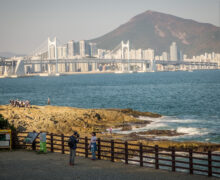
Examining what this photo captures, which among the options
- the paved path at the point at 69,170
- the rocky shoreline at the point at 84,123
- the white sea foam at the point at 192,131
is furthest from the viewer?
the white sea foam at the point at 192,131

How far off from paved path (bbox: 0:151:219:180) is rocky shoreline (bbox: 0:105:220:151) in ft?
30.0

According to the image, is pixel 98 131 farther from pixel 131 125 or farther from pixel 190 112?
pixel 190 112

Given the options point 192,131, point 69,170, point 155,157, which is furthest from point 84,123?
point 155,157

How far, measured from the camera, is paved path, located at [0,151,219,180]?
13062 mm

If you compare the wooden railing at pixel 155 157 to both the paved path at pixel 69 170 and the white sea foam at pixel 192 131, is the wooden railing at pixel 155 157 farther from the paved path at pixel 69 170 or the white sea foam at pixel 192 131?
the white sea foam at pixel 192 131

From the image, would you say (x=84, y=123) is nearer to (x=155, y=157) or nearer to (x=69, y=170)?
(x=69, y=170)

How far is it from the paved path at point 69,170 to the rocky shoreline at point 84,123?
9141 mm

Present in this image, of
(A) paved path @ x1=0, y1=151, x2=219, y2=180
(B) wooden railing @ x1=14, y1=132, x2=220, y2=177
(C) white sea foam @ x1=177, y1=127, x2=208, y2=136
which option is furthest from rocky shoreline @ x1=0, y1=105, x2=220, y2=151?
(A) paved path @ x1=0, y1=151, x2=219, y2=180

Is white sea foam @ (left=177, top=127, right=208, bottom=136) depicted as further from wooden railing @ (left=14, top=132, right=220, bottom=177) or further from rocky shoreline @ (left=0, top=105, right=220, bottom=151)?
wooden railing @ (left=14, top=132, right=220, bottom=177)

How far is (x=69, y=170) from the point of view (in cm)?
1397

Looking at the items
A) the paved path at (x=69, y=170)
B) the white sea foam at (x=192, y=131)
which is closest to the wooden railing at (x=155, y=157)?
the paved path at (x=69, y=170)

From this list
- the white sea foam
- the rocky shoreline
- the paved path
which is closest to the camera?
the paved path

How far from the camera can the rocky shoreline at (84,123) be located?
2667cm

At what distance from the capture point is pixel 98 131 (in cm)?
2978
